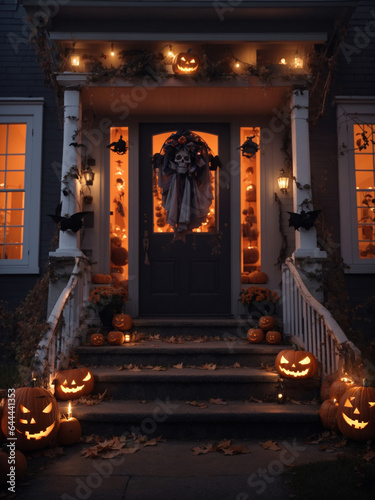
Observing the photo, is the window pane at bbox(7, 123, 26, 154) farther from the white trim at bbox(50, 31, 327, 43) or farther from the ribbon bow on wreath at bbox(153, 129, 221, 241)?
the ribbon bow on wreath at bbox(153, 129, 221, 241)

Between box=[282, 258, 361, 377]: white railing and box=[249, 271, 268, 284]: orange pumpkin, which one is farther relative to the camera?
box=[249, 271, 268, 284]: orange pumpkin

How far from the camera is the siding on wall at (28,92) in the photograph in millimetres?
7230

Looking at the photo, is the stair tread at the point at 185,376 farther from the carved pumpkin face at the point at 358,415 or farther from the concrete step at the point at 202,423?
the carved pumpkin face at the point at 358,415

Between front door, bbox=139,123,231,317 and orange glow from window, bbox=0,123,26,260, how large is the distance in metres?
1.87

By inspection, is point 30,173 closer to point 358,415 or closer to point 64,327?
point 64,327

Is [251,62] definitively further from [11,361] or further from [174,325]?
[11,361]

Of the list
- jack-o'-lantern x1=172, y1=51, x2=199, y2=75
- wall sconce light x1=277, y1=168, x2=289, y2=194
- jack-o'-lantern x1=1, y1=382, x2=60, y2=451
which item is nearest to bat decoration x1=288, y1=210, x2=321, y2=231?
wall sconce light x1=277, y1=168, x2=289, y2=194

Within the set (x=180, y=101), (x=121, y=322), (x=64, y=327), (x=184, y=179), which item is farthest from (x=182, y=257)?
(x=64, y=327)

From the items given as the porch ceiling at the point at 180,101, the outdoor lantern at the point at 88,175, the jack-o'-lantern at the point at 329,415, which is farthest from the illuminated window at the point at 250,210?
the jack-o'-lantern at the point at 329,415

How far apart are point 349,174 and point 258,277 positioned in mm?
2037

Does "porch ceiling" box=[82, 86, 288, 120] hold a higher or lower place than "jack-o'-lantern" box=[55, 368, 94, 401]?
higher

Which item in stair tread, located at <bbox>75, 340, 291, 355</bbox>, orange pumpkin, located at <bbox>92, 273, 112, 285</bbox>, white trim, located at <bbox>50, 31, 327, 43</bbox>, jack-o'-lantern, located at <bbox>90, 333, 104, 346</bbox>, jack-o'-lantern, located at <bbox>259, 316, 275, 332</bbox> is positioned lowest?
stair tread, located at <bbox>75, 340, 291, 355</bbox>

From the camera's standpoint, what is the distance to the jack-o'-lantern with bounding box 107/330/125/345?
566 cm

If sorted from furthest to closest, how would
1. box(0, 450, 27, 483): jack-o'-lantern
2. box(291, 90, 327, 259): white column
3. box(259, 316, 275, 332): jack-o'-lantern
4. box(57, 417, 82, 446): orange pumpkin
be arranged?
1. box(291, 90, 327, 259): white column
2. box(259, 316, 275, 332): jack-o'-lantern
3. box(57, 417, 82, 446): orange pumpkin
4. box(0, 450, 27, 483): jack-o'-lantern
